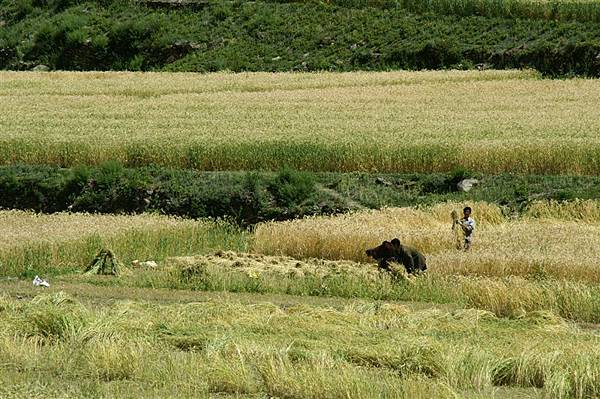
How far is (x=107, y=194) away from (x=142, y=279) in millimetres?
11659

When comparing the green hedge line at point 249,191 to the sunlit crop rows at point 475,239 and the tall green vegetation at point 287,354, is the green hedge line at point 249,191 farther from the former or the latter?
the tall green vegetation at point 287,354

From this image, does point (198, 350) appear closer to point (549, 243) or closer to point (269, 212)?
point (549, 243)

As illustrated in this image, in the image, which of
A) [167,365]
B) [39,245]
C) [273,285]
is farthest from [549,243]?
[167,365]

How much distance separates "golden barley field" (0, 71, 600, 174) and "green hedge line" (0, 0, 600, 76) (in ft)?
16.6

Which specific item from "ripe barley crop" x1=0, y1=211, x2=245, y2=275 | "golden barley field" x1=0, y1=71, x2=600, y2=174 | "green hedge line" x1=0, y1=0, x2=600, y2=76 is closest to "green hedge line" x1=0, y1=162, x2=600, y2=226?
"golden barley field" x1=0, y1=71, x2=600, y2=174

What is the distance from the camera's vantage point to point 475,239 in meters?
27.3

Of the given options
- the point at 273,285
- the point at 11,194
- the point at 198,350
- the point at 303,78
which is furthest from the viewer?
the point at 303,78

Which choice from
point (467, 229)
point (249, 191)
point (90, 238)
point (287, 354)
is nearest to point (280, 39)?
point (249, 191)

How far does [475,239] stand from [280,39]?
48.2 metres

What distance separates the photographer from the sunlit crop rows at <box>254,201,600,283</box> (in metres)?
24.0

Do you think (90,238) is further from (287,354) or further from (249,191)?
(287,354)

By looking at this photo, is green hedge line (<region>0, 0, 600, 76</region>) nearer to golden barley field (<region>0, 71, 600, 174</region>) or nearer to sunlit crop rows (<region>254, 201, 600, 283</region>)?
golden barley field (<region>0, 71, 600, 174</region>)

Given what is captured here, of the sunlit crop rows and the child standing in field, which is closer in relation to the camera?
the sunlit crop rows

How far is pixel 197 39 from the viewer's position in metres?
77.0
